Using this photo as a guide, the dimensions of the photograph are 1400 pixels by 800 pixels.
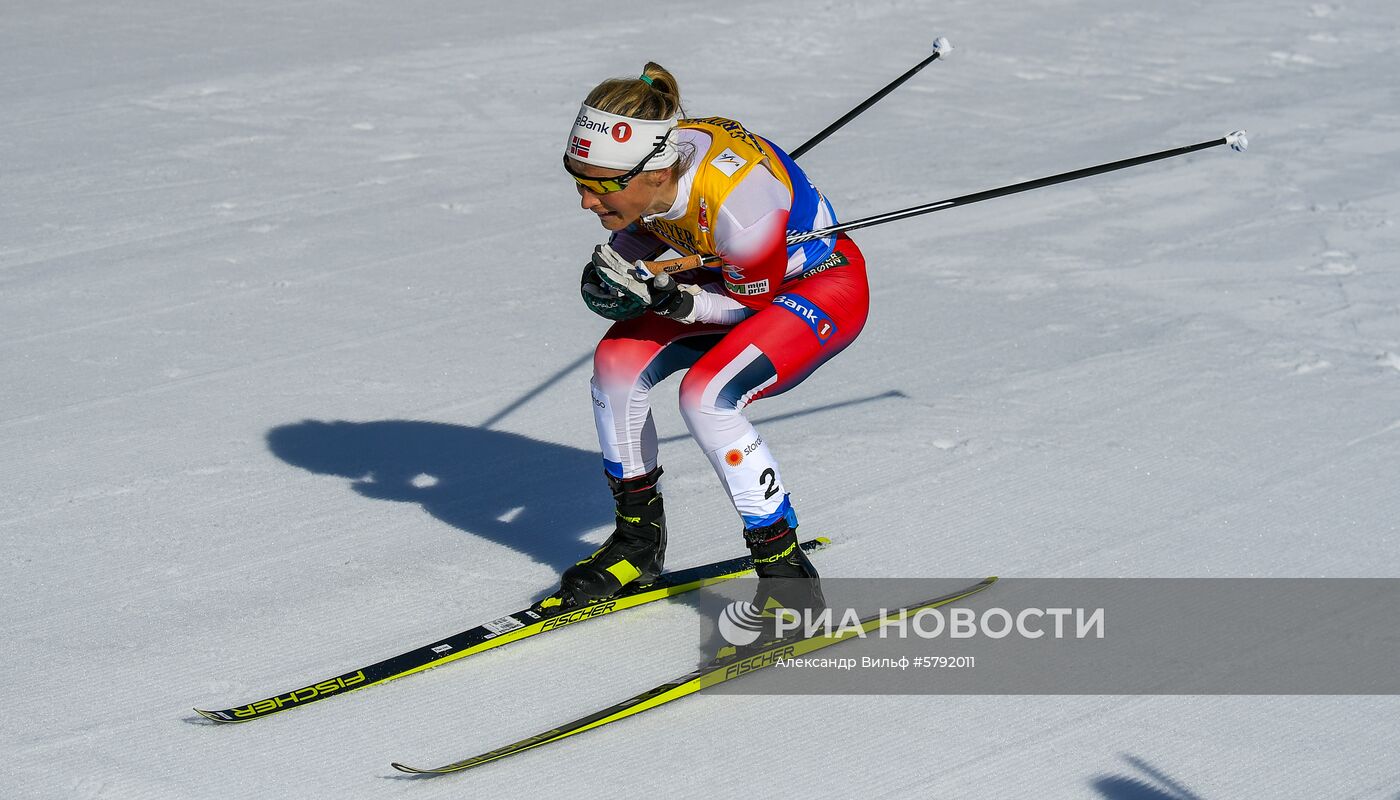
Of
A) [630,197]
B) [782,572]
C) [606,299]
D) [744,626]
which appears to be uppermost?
[630,197]

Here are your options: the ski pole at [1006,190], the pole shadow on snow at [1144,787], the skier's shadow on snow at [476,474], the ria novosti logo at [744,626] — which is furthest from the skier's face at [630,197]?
the pole shadow on snow at [1144,787]

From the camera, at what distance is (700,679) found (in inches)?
151

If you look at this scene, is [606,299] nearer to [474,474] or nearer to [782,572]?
[782,572]

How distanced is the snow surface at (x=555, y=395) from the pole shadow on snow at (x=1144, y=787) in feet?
0.04

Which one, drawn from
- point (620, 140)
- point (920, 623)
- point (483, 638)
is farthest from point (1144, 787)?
point (620, 140)

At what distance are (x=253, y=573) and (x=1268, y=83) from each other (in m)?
8.78

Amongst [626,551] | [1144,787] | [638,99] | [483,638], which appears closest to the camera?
[1144,787]

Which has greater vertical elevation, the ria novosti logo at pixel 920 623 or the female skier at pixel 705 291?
the female skier at pixel 705 291

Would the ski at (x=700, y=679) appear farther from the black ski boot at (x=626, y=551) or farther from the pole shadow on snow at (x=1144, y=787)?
the pole shadow on snow at (x=1144, y=787)

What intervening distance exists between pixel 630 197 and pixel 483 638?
128 cm

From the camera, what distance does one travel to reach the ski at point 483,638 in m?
3.63

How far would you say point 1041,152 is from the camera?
29.2ft

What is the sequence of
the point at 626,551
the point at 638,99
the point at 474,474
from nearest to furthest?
1. the point at 638,99
2. the point at 626,551
3. the point at 474,474

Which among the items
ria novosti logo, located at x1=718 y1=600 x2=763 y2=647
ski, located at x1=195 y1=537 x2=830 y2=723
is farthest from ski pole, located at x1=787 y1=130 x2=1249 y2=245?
ski, located at x1=195 y1=537 x2=830 y2=723
